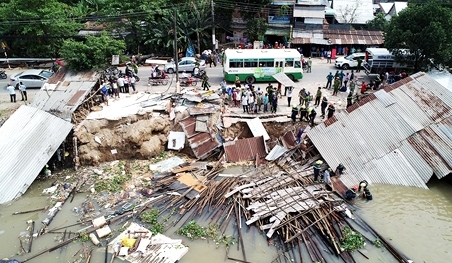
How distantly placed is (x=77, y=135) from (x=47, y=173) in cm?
213

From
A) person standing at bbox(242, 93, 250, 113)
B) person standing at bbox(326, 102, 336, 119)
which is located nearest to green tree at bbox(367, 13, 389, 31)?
person standing at bbox(326, 102, 336, 119)

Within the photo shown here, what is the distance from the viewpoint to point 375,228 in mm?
12727

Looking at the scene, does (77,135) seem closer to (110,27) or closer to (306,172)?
(306,172)

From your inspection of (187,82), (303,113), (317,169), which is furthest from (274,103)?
(187,82)

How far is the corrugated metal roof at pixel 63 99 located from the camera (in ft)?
56.3

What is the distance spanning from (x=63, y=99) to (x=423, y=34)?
2234cm

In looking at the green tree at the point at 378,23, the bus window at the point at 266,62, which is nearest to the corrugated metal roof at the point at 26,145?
the bus window at the point at 266,62

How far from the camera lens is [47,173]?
15.8 metres

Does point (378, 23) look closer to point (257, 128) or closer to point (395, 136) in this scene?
point (395, 136)

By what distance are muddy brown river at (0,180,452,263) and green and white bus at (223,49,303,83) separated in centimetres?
1191

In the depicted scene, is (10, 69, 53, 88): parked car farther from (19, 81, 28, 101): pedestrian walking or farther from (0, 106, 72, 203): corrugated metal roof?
(0, 106, 72, 203): corrugated metal roof

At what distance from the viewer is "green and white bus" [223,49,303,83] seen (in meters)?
23.9

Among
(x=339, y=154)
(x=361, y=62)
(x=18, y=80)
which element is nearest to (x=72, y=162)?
(x=18, y=80)

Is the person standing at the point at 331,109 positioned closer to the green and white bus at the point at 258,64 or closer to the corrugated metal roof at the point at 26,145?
the green and white bus at the point at 258,64
